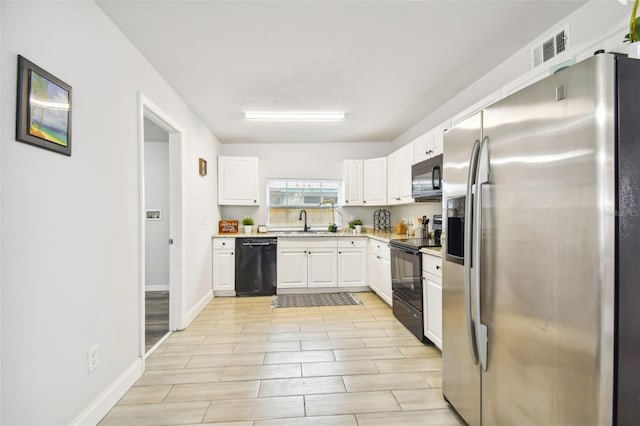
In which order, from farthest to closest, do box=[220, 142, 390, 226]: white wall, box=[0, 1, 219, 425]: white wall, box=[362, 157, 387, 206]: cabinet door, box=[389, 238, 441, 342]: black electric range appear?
box=[220, 142, 390, 226]: white wall
box=[362, 157, 387, 206]: cabinet door
box=[389, 238, 441, 342]: black electric range
box=[0, 1, 219, 425]: white wall

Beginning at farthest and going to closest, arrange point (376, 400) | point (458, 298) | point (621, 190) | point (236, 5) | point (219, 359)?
1. point (219, 359)
2. point (376, 400)
3. point (236, 5)
4. point (458, 298)
5. point (621, 190)

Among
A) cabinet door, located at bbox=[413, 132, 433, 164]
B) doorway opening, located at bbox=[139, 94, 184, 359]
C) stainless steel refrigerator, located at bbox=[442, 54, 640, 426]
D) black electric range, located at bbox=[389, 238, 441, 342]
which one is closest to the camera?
stainless steel refrigerator, located at bbox=[442, 54, 640, 426]

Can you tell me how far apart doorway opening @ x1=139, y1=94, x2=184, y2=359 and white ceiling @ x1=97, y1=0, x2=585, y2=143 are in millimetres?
541

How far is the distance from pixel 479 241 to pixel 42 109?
2136 mm

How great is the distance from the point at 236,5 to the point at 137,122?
1155 millimetres

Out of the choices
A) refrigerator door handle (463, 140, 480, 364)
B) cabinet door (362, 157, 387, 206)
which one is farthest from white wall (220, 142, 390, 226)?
refrigerator door handle (463, 140, 480, 364)

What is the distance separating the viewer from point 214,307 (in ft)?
13.6

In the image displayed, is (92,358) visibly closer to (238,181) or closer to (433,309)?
(433,309)

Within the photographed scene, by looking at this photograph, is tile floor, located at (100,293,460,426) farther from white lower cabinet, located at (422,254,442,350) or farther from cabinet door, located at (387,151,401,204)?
cabinet door, located at (387,151,401,204)

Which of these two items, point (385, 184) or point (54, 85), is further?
point (385, 184)

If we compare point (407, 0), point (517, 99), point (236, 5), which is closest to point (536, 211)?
point (517, 99)

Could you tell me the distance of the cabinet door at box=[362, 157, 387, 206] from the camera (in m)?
4.96

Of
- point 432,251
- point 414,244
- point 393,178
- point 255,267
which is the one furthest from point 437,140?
point 255,267

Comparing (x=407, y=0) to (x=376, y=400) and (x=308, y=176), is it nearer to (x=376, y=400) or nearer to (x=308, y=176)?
(x=376, y=400)
